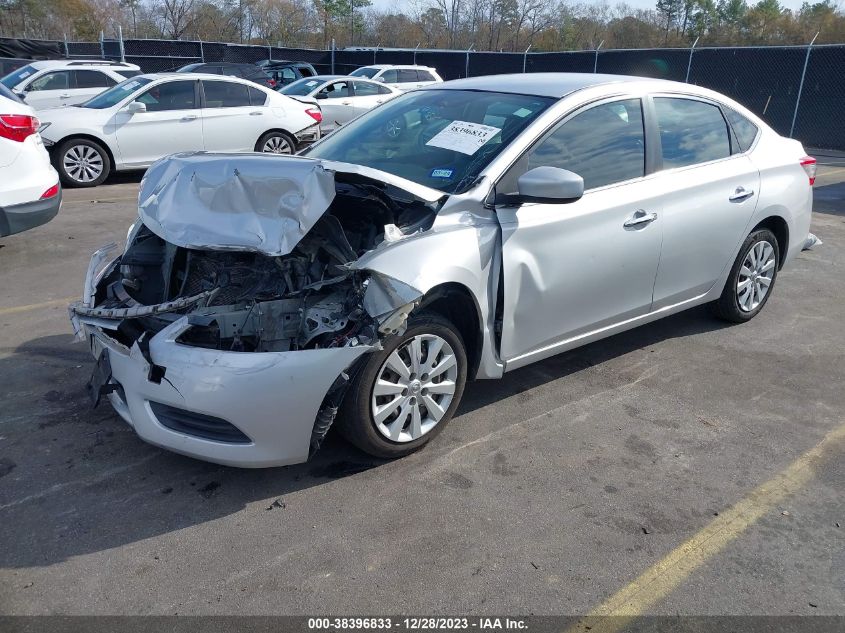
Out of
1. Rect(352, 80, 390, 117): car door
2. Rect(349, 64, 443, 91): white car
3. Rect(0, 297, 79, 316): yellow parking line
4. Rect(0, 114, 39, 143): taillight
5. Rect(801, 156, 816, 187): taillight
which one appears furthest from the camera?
Rect(349, 64, 443, 91): white car

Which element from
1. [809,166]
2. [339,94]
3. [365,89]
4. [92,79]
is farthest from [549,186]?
[92,79]

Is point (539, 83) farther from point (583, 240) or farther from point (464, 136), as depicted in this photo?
point (583, 240)

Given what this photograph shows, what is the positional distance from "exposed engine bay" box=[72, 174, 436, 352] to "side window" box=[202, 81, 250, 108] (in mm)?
7899

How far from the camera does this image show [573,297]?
405 cm

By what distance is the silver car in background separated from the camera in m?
3.18

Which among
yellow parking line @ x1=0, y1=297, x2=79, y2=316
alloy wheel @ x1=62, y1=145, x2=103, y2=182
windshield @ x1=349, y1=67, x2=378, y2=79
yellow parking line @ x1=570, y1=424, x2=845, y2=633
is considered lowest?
yellow parking line @ x1=0, y1=297, x2=79, y2=316

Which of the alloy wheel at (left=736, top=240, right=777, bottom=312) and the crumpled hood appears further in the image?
the alloy wheel at (left=736, top=240, right=777, bottom=312)

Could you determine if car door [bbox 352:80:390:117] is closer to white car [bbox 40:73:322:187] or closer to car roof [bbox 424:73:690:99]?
white car [bbox 40:73:322:187]

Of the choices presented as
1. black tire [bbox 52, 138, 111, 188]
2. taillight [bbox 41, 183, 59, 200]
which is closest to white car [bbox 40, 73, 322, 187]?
black tire [bbox 52, 138, 111, 188]

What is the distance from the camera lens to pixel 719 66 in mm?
19516

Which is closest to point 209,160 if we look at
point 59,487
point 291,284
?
point 291,284

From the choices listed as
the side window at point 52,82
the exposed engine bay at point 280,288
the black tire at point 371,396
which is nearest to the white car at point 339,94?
the side window at point 52,82

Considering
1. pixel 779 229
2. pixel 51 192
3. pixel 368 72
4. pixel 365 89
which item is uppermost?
pixel 368 72

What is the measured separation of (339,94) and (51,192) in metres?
10.4
